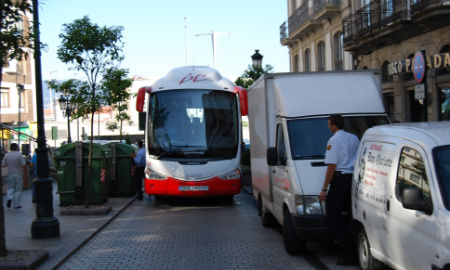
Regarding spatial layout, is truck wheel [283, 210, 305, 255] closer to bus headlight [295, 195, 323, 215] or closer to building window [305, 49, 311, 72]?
bus headlight [295, 195, 323, 215]

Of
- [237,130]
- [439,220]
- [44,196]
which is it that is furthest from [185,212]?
[439,220]

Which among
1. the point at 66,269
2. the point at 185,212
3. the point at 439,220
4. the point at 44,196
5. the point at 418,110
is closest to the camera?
the point at 439,220

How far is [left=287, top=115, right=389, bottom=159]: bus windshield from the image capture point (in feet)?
25.5

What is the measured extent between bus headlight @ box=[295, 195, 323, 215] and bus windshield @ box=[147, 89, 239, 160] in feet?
21.7

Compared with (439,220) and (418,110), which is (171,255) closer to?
(439,220)

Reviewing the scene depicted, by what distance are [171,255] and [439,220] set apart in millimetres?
4598

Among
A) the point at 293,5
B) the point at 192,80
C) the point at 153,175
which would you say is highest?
the point at 293,5

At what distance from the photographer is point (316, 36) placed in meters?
30.7

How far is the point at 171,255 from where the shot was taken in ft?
26.1

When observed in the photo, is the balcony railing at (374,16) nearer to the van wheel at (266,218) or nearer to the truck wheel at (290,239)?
the van wheel at (266,218)

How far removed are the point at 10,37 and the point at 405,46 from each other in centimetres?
1591

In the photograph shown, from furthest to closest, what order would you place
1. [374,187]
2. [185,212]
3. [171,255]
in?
1. [185,212]
2. [171,255]
3. [374,187]

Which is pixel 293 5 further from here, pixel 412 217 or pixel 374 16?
pixel 412 217

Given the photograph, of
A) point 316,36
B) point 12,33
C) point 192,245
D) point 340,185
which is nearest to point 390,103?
point 316,36
